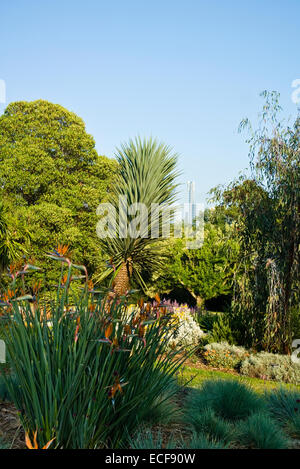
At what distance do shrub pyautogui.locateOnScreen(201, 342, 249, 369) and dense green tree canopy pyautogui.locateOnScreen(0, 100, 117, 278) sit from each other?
7.95 metres

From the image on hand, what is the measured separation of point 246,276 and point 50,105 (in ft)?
41.8

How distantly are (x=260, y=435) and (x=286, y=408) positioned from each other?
0.92 metres

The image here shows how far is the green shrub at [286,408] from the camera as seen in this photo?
3.11m

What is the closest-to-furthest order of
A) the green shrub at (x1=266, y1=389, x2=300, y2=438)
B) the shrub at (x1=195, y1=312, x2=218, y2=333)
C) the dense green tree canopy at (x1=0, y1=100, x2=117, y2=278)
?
1. the green shrub at (x1=266, y1=389, x2=300, y2=438)
2. the shrub at (x1=195, y1=312, x2=218, y2=333)
3. the dense green tree canopy at (x1=0, y1=100, x2=117, y2=278)

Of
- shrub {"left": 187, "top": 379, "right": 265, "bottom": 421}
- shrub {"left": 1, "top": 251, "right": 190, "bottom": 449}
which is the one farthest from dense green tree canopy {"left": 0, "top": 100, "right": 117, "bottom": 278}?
shrub {"left": 1, "top": 251, "right": 190, "bottom": 449}

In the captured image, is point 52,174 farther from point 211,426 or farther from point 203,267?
point 211,426

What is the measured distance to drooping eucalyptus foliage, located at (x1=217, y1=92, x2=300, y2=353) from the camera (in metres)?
7.16

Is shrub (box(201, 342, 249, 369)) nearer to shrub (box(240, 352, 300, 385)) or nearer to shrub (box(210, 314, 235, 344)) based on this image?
shrub (box(240, 352, 300, 385))

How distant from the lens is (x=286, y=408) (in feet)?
11.1

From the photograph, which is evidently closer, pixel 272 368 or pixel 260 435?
pixel 260 435

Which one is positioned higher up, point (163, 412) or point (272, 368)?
point (163, 412)

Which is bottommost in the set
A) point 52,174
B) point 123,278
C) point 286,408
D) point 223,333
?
point 223,333

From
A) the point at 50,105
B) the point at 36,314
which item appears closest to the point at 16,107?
the point at 50,105

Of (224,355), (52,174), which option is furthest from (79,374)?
(52,174)
